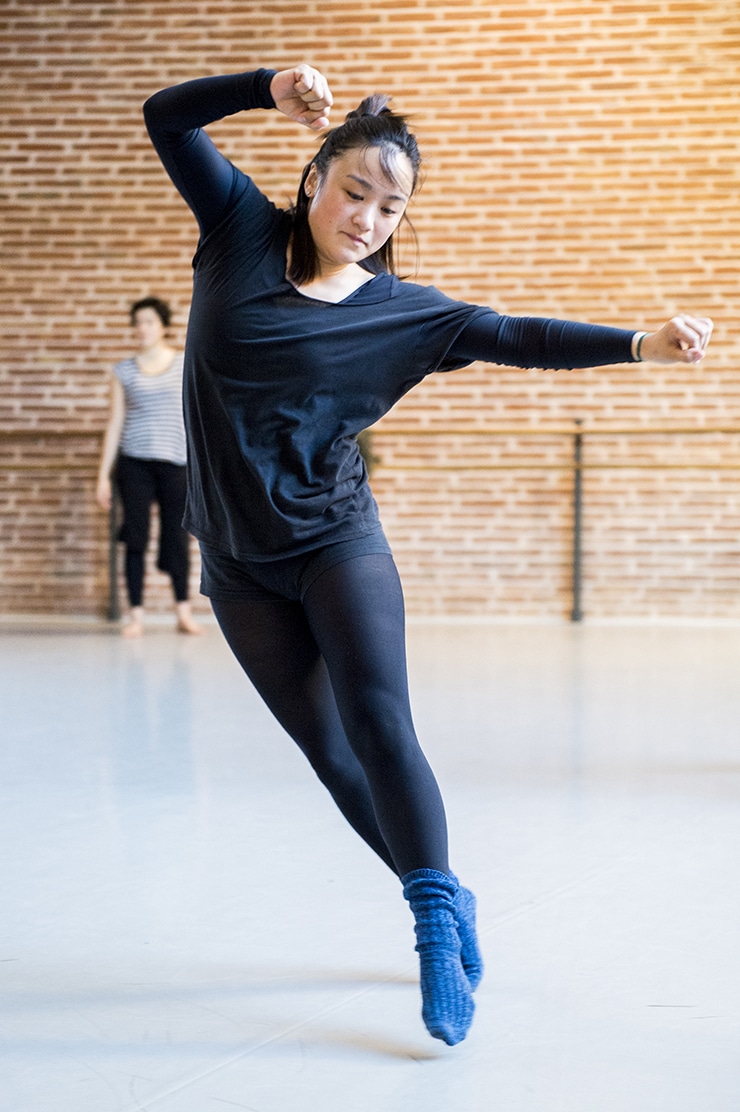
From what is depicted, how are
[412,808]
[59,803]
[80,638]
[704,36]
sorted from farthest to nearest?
[704,36]
[80,638]
[59,803]
[412,808]

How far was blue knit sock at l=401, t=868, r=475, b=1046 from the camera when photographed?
5.26 ft

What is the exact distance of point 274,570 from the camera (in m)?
1.78

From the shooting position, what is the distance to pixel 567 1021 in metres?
1.72

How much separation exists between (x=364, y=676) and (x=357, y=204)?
0.61 meters

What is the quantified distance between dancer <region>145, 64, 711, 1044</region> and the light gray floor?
0.48 ft

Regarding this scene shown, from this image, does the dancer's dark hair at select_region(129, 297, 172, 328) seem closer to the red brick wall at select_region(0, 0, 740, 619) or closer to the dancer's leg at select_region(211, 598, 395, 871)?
the red brick wall at select_region(0, 0, 740, 619)

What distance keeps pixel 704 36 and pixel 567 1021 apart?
596 cm

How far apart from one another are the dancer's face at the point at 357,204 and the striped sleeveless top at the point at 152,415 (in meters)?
4.22

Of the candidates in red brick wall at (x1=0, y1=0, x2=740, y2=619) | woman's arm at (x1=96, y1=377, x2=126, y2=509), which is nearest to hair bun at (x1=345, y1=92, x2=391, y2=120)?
woman's arm at (x1=96, y1=377, x2=126, y2=509)

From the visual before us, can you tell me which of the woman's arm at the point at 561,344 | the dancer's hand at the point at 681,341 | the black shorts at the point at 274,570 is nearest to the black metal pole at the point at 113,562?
the black shorts at the point at 274,570

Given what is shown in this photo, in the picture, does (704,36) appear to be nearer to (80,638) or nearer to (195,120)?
(80,638)

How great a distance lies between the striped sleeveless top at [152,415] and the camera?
5.94m

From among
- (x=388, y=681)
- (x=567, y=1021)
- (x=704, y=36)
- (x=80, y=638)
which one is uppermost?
(x=704, y=36)

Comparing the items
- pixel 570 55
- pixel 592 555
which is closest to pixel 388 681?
pixel 592 555
